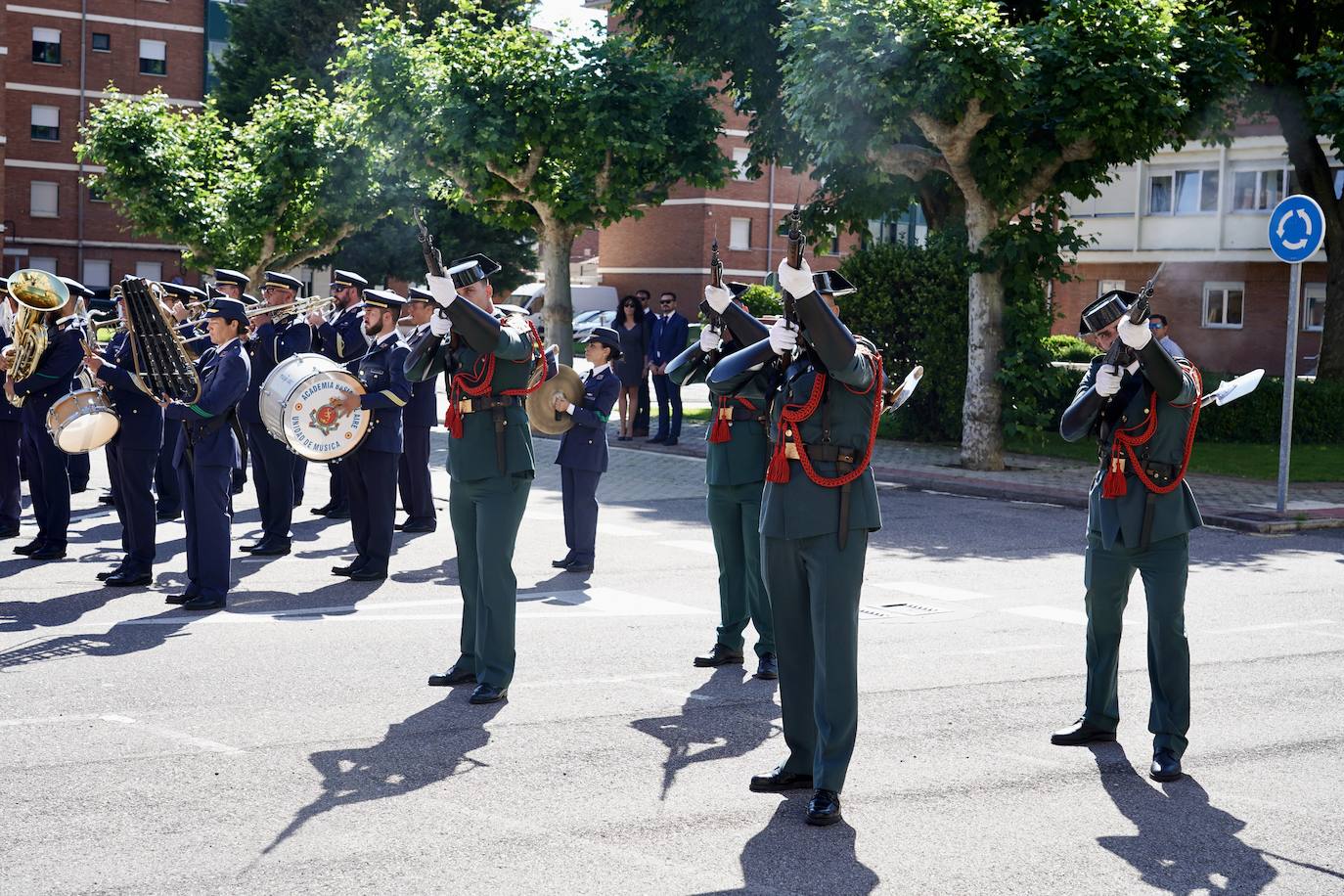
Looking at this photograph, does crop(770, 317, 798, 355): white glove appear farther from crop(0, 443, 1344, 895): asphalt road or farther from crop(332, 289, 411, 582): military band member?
crop(332, 289, 411, 582): military band member

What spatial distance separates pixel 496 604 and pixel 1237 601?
223 inches

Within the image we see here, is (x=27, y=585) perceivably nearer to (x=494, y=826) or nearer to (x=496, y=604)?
(x=496, y=604)

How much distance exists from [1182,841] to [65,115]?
61341 millimetres

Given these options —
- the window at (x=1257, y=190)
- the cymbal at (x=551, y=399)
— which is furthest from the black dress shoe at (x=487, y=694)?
the window at (x=1257, y=190)

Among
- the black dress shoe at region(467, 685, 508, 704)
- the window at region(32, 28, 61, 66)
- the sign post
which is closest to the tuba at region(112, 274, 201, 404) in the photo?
the black dress shoe at region(467, 685, 508, 704)

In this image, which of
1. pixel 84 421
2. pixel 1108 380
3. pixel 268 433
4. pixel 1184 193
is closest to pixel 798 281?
pixel 1108 380

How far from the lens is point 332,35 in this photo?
51.6m

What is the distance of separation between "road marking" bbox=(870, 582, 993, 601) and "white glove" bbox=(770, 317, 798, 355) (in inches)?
210

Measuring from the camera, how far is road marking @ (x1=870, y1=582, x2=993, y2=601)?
11062mm

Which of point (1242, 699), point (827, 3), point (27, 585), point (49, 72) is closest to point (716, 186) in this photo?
point (827, 3)

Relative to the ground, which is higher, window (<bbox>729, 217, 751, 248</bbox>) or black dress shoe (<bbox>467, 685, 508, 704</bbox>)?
window (<bbox>729, 217, 751, 248</bbox>)

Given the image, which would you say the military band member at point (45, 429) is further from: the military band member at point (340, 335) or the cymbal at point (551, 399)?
the cymbal at point (551, 399)

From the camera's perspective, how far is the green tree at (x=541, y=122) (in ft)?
79.0

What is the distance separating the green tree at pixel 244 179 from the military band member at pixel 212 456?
23.3 meters
